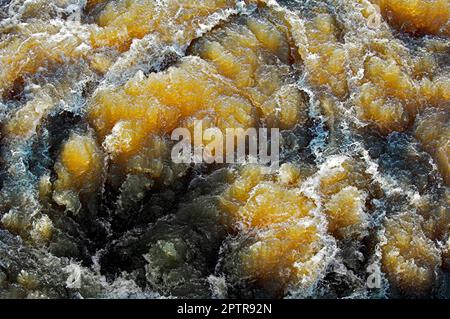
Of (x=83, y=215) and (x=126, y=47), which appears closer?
(x=83, y=215)

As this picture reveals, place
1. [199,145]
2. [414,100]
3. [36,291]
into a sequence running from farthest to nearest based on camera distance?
[414,100] < [199,145] < [36,291]

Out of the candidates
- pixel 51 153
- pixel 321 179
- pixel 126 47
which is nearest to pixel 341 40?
pixel 321 179

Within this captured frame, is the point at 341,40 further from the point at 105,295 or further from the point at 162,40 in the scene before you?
the point at 105,295

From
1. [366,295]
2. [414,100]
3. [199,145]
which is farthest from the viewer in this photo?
[414,100]

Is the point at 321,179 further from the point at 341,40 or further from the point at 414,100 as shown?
the point at 341,40

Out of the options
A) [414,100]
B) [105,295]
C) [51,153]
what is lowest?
[105,295]

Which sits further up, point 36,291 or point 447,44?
point 447,44
